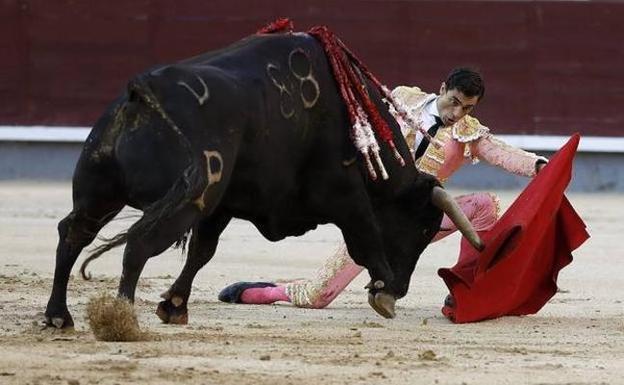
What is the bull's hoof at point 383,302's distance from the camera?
5.39 m

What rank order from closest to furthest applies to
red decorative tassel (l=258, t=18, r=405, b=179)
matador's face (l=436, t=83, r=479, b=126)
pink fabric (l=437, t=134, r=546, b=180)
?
red decorative tassel (l=258, t=18, r=405, b=179) < matador's face (l=436, t=83, r=479, b=126) < pink fabric (l=437, t=134, r=546, b=180)

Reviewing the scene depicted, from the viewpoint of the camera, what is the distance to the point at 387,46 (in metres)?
12.5

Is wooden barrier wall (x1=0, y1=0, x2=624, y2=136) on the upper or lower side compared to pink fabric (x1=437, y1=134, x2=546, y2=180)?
lower

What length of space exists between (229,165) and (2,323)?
0.90 meters

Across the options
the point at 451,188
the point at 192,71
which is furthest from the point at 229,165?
the point at 451,188

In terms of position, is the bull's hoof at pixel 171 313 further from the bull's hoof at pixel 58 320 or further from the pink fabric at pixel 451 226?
the pink fabric at pixel 451 226

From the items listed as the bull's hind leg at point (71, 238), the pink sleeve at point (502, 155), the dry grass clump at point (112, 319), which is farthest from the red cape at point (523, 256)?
the dry grass clump at point (112, 319)

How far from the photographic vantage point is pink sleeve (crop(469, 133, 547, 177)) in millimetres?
5685

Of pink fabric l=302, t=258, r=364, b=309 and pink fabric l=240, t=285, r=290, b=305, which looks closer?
pink fabric l=302, t=258, r=364, b=309

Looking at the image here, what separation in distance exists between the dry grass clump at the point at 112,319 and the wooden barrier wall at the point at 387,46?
8217 mm

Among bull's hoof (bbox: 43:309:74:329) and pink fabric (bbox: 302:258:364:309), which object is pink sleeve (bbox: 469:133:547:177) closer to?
pink fabric (bbox: 302:258:364:309)

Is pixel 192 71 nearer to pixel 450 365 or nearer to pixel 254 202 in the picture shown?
pixel 254 202

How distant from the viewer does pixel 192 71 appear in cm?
452

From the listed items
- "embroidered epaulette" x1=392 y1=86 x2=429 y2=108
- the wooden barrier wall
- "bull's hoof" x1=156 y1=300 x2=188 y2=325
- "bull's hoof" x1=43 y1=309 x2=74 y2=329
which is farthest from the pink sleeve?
the wooden barrier wall
